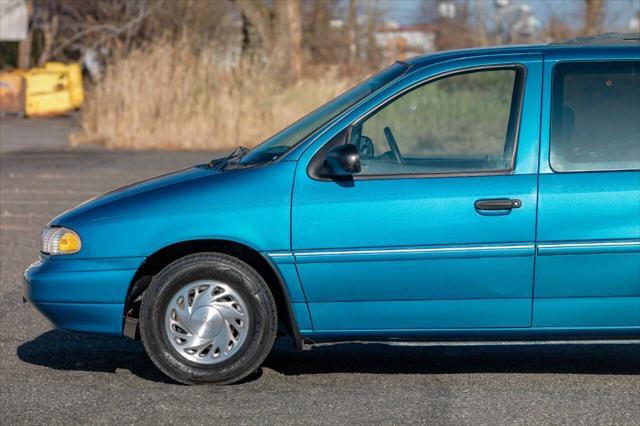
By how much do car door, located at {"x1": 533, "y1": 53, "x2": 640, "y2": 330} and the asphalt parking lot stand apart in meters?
0.45

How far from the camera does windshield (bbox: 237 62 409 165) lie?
19.4 feet

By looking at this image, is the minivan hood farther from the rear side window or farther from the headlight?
the rear side window

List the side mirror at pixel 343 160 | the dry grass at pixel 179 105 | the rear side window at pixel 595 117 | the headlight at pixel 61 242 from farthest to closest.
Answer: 1. the dry grass at pixel 179 105
2. the headlight at pixel 61 242
3. the rear side window at pixel 595 117
4. the side mirror at pixel 343 160

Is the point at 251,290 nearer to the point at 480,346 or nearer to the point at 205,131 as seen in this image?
the point at 480,346

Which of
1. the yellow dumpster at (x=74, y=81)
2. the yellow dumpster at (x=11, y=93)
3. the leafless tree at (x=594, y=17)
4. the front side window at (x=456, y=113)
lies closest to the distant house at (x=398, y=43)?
the leafless tree at (x=594, y=17)

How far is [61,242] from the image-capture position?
230 inches

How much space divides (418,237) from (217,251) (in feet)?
3.34

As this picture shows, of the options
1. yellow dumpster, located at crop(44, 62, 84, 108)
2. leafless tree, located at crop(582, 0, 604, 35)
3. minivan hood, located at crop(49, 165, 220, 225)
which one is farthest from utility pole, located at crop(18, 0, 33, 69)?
minivan hood, located at crop(49, 165, 220, 225)

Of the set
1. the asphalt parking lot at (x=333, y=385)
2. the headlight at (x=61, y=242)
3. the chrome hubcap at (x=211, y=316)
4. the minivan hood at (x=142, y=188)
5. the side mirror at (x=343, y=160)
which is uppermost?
the side mirror at (x=343, y=160)

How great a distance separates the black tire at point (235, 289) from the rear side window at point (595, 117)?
1.60 m

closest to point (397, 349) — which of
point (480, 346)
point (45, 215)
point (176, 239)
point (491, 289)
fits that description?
point (480, 346)

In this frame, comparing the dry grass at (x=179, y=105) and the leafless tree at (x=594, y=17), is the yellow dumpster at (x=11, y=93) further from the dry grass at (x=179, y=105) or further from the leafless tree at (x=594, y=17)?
the leafless tree at (x=594, y=17)

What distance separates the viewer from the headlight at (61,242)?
580cm

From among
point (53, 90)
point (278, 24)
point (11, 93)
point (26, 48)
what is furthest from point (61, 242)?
point (26, 48)
